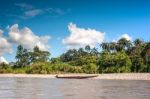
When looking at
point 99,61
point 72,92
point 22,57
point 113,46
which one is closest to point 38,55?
point 22,57

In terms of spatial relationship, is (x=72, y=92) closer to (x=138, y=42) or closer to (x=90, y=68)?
(x=90, y=68)

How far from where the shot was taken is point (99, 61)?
11931 centimetres

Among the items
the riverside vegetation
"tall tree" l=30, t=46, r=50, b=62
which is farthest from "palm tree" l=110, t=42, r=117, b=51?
"tall tree" l=30, t=46, r=50, b=62

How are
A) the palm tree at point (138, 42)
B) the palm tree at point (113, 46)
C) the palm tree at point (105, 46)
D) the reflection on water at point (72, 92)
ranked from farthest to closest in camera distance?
the palm tree at point (105, 46), the palm tree at point (113, 46), the palm tree at point (138, 42), the reflection on water at point (72, 92)

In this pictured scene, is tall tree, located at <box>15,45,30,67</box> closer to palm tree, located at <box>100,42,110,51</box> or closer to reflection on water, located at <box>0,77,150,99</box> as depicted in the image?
palm tree, located at <box>100,42,110,51</box>

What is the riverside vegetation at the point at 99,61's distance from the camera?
108812 millimetres

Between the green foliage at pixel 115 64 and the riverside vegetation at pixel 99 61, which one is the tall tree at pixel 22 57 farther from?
the green foliage at pixel 115 64

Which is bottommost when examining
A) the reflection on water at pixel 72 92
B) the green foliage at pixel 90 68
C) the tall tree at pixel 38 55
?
the reflection on water at pixel 72 92

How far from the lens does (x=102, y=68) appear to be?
114938mm

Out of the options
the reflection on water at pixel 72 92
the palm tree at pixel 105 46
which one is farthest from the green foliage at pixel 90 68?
the reflection on water at pixel 72 92

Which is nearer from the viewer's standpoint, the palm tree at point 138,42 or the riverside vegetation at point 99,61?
the riverside vegetation at point 99,61

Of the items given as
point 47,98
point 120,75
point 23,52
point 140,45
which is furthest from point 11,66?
point 47,98

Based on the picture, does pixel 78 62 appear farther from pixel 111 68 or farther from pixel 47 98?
pixel 47 98

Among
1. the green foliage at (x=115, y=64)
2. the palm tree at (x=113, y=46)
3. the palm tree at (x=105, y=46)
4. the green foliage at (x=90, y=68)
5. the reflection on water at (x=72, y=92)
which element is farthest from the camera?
the palm tree at (x=105, y=46)
